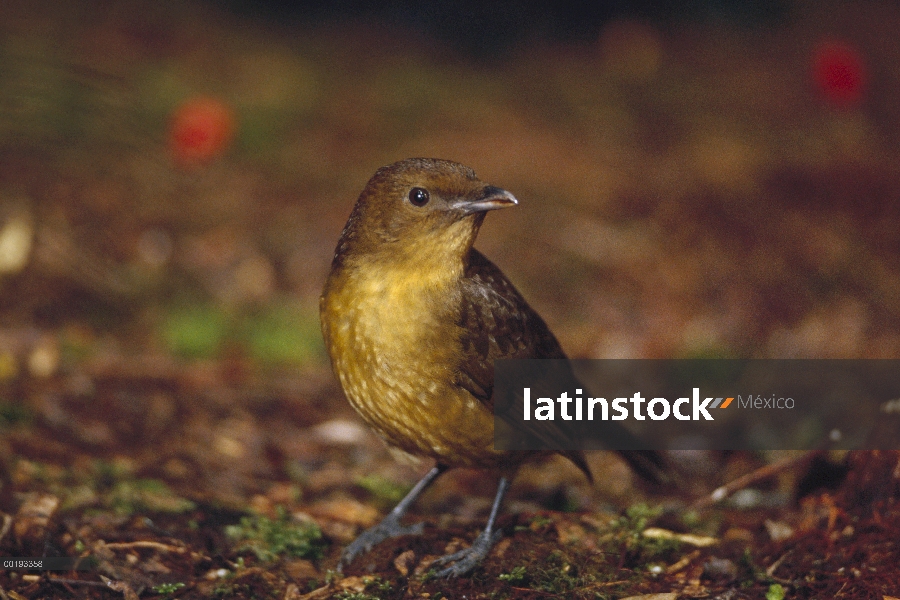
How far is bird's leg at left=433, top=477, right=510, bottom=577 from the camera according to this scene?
3.44m

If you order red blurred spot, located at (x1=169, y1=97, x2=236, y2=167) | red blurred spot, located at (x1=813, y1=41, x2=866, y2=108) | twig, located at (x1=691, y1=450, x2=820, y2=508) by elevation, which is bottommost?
twig, located at (x1=691, y1=450, x2=820, y2=508)

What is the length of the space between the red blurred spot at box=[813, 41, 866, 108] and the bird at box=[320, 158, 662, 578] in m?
5.33

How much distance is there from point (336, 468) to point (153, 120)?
512 cm

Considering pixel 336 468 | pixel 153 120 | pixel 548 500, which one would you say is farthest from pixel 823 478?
pixel 153 120

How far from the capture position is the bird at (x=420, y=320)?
139 inches

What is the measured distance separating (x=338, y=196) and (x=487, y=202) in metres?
4.98

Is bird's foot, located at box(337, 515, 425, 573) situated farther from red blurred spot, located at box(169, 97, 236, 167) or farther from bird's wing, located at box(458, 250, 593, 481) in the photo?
red blurred spot, located at box(169, 97, 236, 167)

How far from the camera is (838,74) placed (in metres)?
7.65

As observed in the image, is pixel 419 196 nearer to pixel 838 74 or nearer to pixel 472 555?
pixel 472 555

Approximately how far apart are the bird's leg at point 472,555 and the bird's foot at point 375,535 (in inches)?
12.3

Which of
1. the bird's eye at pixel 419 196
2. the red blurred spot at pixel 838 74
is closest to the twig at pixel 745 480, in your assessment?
the bird's eye at pixel 419 196

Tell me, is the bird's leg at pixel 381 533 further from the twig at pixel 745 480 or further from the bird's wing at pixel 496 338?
the twig at pixel 745 480

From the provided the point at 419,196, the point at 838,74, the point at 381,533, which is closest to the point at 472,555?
the point at 381,533

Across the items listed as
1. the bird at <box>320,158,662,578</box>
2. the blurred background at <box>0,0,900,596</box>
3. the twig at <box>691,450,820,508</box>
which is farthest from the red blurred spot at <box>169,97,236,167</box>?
the twig at <box>691,450,820,508</box>
